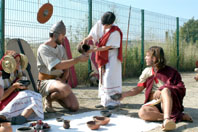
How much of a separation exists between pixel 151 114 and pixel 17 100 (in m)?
1.85

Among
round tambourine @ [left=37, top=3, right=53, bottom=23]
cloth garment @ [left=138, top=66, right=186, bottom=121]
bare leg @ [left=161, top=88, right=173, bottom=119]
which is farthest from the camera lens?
round tambourine @ [left=37, top=3, right=53, bottom=23]

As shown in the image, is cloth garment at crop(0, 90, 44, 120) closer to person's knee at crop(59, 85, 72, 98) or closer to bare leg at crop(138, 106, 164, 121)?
person's knee at crop(59, 85, 72, 98)

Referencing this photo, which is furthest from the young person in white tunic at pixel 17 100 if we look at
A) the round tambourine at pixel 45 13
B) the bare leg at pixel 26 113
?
the round tambourine at pixel 45 13

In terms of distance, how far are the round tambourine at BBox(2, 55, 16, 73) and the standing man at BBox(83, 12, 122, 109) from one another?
1461 mm

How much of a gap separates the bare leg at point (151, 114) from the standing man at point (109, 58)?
97 centimetres

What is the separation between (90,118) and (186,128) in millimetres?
1351

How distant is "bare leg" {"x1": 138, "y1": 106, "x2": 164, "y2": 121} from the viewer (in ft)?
11.5

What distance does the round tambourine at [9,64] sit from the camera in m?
3.42

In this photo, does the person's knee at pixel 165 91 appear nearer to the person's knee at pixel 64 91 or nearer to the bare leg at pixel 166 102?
the bare leg at pixel 166 102

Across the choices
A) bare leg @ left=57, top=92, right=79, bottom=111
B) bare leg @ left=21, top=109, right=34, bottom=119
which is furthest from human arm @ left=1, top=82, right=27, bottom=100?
bare leg @ left=57, top=92, right=79, bottom=111

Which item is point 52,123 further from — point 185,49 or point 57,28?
point 185,49

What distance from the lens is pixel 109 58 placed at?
15.0 ft

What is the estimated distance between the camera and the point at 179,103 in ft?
11.4

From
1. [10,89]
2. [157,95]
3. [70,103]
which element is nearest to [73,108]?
[70,103]
